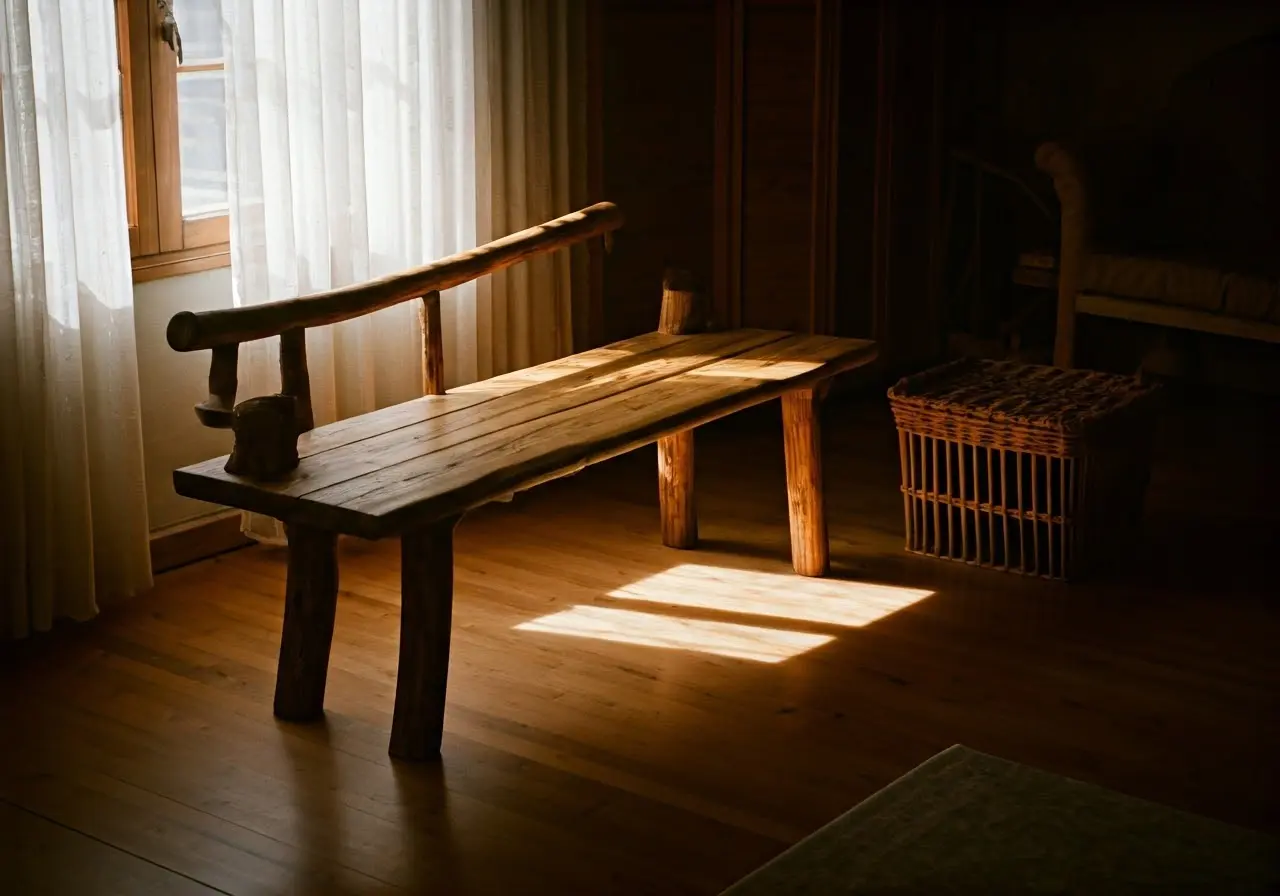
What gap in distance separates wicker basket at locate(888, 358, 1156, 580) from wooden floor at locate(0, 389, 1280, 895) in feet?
0.37

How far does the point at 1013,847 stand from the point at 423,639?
1.05 metres

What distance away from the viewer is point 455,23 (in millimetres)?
3957

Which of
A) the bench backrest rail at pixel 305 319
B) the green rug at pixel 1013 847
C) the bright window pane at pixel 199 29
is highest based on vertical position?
the bright window pane at pixel 199 29

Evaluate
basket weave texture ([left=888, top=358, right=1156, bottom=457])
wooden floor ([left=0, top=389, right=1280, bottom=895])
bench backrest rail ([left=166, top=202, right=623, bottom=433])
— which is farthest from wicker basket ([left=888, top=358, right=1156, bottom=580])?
bench backrest rail ([left=166, top=202, right=623, bottom=433])

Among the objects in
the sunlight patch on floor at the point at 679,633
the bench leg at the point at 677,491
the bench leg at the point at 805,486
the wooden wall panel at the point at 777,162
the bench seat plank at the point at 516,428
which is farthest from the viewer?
the wooden wall panel at the point at 777,162

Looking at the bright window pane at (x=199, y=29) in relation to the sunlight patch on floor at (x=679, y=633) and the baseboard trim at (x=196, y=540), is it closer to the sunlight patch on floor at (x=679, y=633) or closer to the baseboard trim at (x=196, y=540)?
the baseboard trim at (x=196, y=540)

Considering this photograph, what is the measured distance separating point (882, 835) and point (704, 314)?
6.08 feet

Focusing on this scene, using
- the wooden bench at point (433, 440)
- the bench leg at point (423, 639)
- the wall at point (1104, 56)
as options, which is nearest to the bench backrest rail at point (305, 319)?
the wooden bench at point (433, 440)

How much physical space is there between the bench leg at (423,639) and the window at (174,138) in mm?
1265

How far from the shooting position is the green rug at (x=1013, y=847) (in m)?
1.98

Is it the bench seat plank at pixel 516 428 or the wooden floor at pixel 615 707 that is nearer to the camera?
the wooden floor at pixel 615 707

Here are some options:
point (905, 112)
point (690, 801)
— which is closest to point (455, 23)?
point (905, 112)

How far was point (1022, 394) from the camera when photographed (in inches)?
146

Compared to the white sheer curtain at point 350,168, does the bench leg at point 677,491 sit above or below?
below
